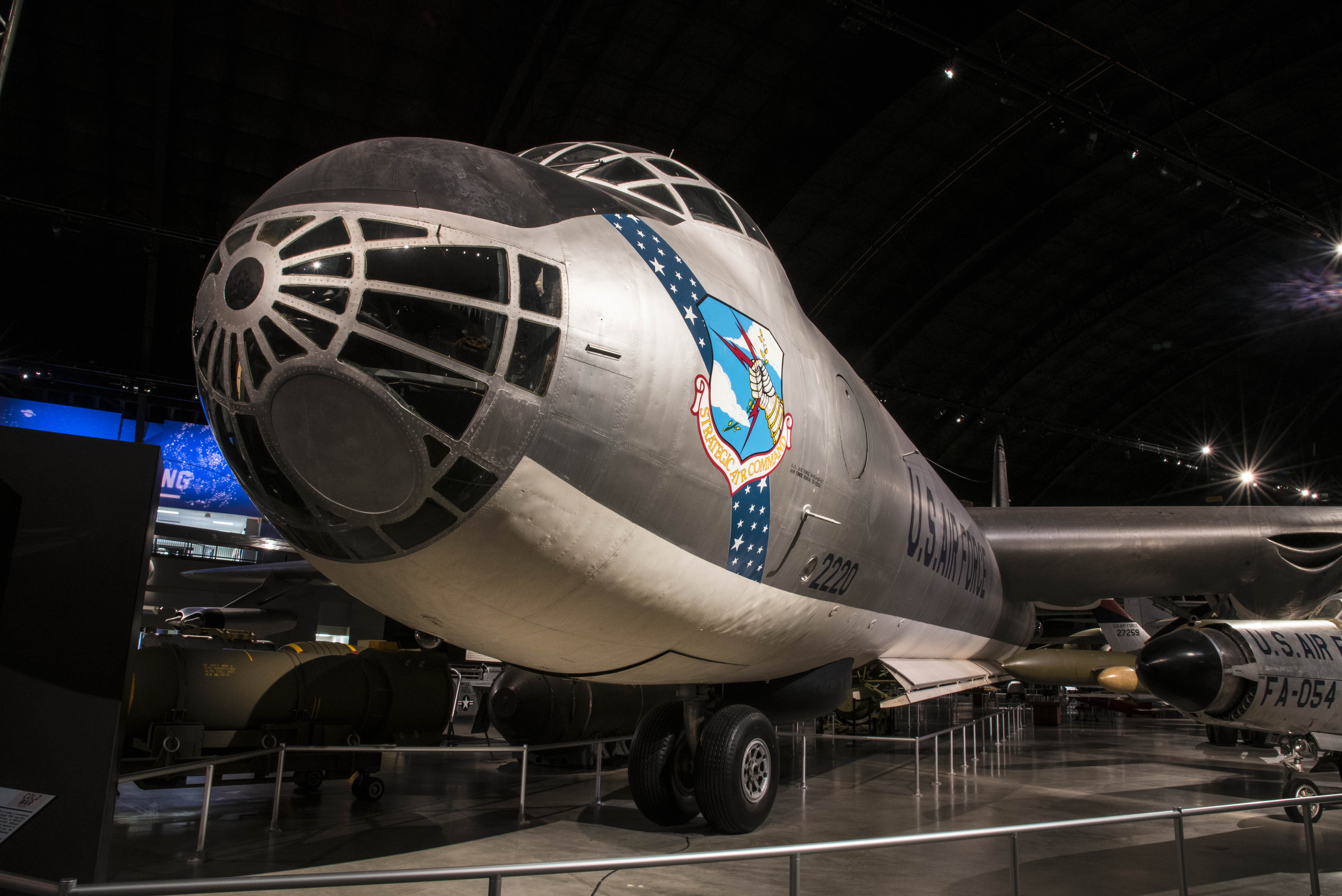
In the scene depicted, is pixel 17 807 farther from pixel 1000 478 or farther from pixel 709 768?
pixel 1000 478

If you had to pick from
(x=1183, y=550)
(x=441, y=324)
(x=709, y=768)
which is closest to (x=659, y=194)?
(x=441, y=324)

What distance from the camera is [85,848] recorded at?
3826 mm

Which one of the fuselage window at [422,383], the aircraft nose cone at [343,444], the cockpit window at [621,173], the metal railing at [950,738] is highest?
the cockpit window at [621,173]

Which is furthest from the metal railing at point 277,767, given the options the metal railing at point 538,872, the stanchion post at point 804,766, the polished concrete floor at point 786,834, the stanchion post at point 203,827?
the metal railing at point 538,872

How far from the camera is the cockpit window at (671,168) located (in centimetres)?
601

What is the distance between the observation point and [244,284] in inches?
144

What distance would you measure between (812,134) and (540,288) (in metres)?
20.2

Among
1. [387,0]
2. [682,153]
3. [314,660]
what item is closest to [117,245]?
Result: [387,0]

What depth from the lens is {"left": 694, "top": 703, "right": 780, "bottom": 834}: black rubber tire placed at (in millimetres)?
6605

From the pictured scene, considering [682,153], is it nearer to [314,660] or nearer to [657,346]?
[314,660]

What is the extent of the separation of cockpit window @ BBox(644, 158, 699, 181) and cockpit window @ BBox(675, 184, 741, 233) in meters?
0.11

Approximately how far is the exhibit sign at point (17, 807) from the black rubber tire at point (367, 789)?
19.1 ft

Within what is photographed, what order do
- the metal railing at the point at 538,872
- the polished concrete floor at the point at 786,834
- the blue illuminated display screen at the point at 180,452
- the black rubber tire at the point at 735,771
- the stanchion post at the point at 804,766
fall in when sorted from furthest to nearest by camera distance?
the blue illuminated display screen at the point at 180,452 → the stanchion post at the point at 804,766 → the black rubber tire at the point at 735,771 → the polished concrete floor at the point at 786,834 → the metal railing at the point at 538,872

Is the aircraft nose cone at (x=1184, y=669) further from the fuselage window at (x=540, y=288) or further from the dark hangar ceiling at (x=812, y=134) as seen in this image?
the dark hangar ceiling at (x=812, y=134)
